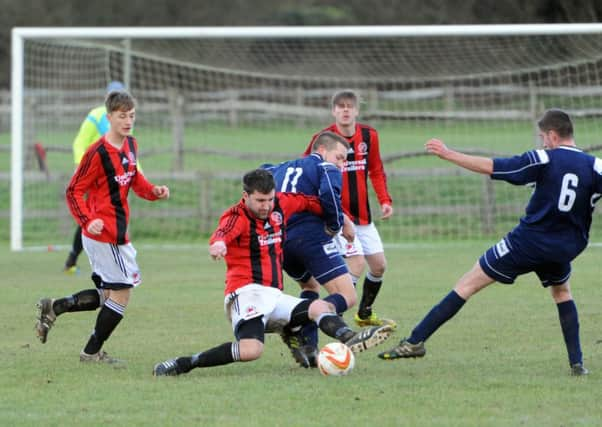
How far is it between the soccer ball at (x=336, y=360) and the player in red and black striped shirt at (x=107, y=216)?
1.59m

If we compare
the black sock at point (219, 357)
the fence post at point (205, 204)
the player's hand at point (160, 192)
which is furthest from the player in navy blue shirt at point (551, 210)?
the fence post at point (205, 204)

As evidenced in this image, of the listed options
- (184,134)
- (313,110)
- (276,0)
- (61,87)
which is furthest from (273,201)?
(276,0)

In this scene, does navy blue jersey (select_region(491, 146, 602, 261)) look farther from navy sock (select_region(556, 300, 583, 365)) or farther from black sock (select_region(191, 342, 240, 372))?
black sock (select_region(191, 342, 240, 372))

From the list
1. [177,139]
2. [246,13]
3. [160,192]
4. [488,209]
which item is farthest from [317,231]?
[246,13]

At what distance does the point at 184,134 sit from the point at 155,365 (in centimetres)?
1524

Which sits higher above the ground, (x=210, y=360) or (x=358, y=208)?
(x=358, y=208)

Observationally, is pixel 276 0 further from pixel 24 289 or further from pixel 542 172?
pixel 542 172

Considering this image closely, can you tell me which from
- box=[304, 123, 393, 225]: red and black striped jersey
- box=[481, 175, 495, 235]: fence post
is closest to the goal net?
box=[481, 175, 495, 235]: fence post

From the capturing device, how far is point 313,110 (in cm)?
2448

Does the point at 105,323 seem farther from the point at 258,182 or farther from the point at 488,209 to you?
the point at 488,209

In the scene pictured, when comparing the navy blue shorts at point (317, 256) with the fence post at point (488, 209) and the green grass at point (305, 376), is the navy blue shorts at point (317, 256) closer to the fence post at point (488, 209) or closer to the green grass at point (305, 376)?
the green grass at point (305, 376)

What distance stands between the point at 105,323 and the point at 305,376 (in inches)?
58.4

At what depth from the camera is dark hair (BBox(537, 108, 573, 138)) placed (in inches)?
262

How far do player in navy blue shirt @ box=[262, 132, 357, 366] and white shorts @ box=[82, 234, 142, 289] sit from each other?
1084 millimetres
